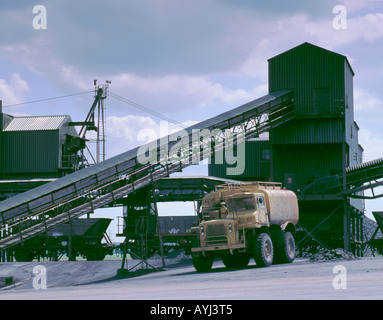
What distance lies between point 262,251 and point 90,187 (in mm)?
10944

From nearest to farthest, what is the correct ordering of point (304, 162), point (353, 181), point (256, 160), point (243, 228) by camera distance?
point (243, 228) < point (353, 181) < point (304, 162) < point (256, 160)

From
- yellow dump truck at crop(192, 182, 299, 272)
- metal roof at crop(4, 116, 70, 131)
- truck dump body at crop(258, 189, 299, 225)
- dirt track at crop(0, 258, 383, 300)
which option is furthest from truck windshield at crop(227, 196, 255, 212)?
metal roof at crop(4, 116, 70, 131)

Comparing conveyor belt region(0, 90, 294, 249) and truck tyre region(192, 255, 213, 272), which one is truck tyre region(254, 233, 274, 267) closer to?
truck tyre region(192, 255, 213, 272)

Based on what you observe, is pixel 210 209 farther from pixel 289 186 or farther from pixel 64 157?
pixel 64 157

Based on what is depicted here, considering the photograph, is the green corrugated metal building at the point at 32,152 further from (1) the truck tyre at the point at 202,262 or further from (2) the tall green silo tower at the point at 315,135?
(1) the truck tyre at the point at 202,262

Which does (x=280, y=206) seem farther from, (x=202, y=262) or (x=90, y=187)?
(x=90, y=187)

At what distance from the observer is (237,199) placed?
24.2 meters

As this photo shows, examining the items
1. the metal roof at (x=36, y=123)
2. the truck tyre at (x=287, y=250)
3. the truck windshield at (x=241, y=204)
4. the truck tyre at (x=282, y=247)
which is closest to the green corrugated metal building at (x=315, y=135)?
the truck tyre at (x=287, y=250)

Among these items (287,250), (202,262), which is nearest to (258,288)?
(202,262)

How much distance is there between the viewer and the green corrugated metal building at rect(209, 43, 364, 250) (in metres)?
40.5

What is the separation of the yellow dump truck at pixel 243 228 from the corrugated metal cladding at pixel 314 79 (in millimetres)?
15812

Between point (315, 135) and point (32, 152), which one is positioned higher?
point (32, 152)

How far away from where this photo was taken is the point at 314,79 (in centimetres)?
4094

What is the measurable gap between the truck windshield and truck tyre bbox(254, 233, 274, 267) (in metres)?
1.28
